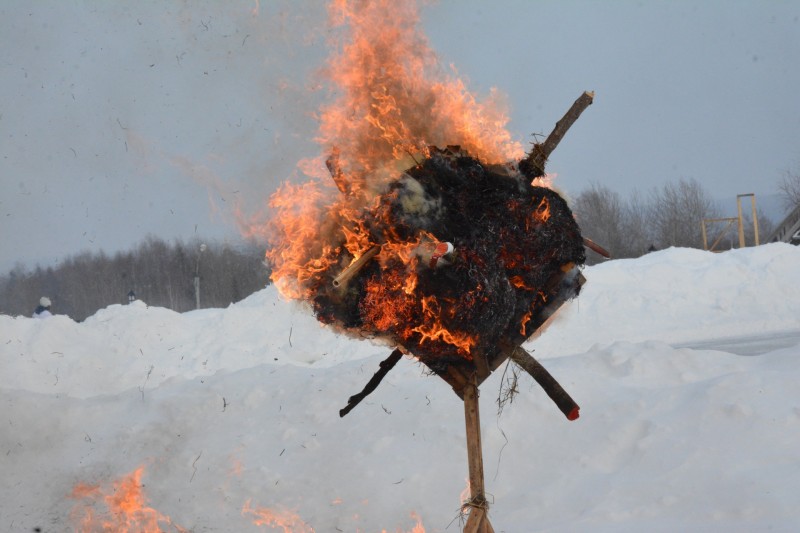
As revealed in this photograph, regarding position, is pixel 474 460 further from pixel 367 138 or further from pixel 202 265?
pixel 202 265

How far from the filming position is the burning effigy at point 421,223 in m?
3.98

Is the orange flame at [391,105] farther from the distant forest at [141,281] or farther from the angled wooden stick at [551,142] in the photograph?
the distant forest at [141,281]

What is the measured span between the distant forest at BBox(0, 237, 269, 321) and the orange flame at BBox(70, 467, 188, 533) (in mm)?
29592

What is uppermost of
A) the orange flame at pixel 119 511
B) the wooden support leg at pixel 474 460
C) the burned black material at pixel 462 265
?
the burned black material at pixel 462 265

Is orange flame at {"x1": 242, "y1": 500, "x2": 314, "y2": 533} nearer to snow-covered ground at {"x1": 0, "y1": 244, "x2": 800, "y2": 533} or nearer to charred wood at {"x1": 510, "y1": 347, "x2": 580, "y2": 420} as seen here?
snow-covered ground at {"x1": 0, "y1": 244, "x2": 800, "y2": 533}

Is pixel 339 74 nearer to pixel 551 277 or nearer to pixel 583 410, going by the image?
pixel 551 277

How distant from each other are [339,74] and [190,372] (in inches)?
404

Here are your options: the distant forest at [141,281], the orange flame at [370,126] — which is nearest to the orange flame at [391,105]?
the orange flame at [370,126]

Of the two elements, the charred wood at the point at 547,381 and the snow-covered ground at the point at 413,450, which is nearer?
the charred wood at the point at 547,381

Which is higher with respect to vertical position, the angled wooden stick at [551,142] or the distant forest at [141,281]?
the angled wooden stick at [551,142]

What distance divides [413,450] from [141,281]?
45765 millimetres

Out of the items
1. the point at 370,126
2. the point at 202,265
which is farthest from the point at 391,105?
the point at 202,265

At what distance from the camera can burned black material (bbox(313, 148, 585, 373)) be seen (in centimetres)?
393

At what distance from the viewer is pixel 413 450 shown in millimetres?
7551
